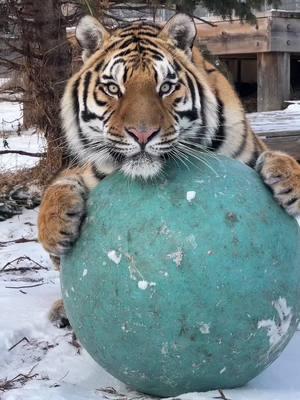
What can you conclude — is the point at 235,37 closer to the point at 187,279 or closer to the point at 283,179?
the point at 283,179

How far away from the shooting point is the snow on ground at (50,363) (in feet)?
10.1

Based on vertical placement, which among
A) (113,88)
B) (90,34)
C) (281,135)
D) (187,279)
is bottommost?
(281,135)

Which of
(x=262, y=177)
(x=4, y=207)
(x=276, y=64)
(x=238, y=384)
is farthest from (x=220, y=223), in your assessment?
(x=276, y=64)

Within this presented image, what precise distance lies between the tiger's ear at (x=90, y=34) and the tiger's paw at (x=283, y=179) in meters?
0.91

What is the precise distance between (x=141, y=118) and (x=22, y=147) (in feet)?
26.7

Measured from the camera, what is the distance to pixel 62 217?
3123mm

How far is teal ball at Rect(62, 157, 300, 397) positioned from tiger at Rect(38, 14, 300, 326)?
0.37 feet

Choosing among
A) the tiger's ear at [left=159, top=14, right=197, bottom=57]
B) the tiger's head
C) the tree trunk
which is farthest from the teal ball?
the tree trunk

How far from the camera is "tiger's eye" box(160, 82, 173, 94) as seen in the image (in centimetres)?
308

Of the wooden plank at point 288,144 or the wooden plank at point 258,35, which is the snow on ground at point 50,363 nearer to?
the wooden plank at point 288,144

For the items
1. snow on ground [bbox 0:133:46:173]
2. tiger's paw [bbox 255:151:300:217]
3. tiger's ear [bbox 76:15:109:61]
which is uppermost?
tiger's ear [bbox 76:15:109:61]

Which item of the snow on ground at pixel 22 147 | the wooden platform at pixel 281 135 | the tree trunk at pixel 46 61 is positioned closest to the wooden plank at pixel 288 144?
the wooden platform at pixel 281 135

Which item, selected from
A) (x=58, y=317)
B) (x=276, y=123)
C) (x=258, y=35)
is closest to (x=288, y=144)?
(x=276, y=123)

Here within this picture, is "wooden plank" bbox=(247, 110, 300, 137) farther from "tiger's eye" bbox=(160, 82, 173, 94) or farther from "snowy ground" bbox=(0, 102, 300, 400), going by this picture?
"tiger's eye" bbox=(160, 82, 173, 94)
